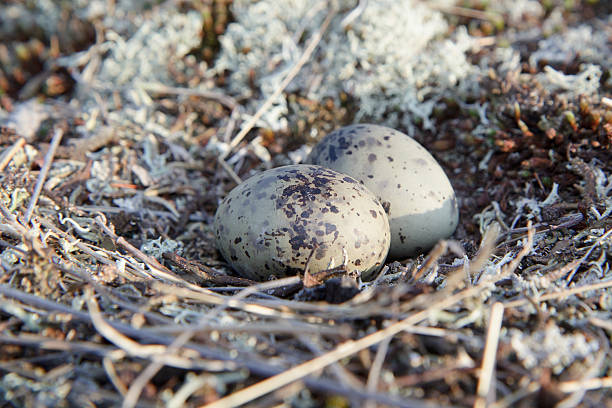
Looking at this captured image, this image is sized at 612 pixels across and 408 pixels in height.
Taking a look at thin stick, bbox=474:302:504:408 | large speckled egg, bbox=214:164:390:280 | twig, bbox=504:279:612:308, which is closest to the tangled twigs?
large speckled egg, bbox=214:164:390:280

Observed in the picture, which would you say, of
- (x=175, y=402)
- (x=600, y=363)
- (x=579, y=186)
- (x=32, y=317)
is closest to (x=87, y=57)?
(x=32, y=317)

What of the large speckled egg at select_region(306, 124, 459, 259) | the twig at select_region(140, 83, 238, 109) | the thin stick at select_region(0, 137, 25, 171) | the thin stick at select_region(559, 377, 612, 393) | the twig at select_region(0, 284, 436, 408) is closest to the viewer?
the twig at select_region(0, 284, 436, 408)

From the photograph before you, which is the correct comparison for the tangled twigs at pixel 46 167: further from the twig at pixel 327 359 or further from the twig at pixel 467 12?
the twig at pixel 467 12

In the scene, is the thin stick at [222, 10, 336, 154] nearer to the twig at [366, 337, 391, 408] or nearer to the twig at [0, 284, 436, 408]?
the twig at [0, 284, 436, 408]

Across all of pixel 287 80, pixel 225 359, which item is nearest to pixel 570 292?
pixel 225 359

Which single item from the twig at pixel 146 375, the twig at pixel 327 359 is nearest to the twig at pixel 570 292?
the twig at pixel 327 359

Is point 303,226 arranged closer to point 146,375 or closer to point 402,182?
point 402,182
